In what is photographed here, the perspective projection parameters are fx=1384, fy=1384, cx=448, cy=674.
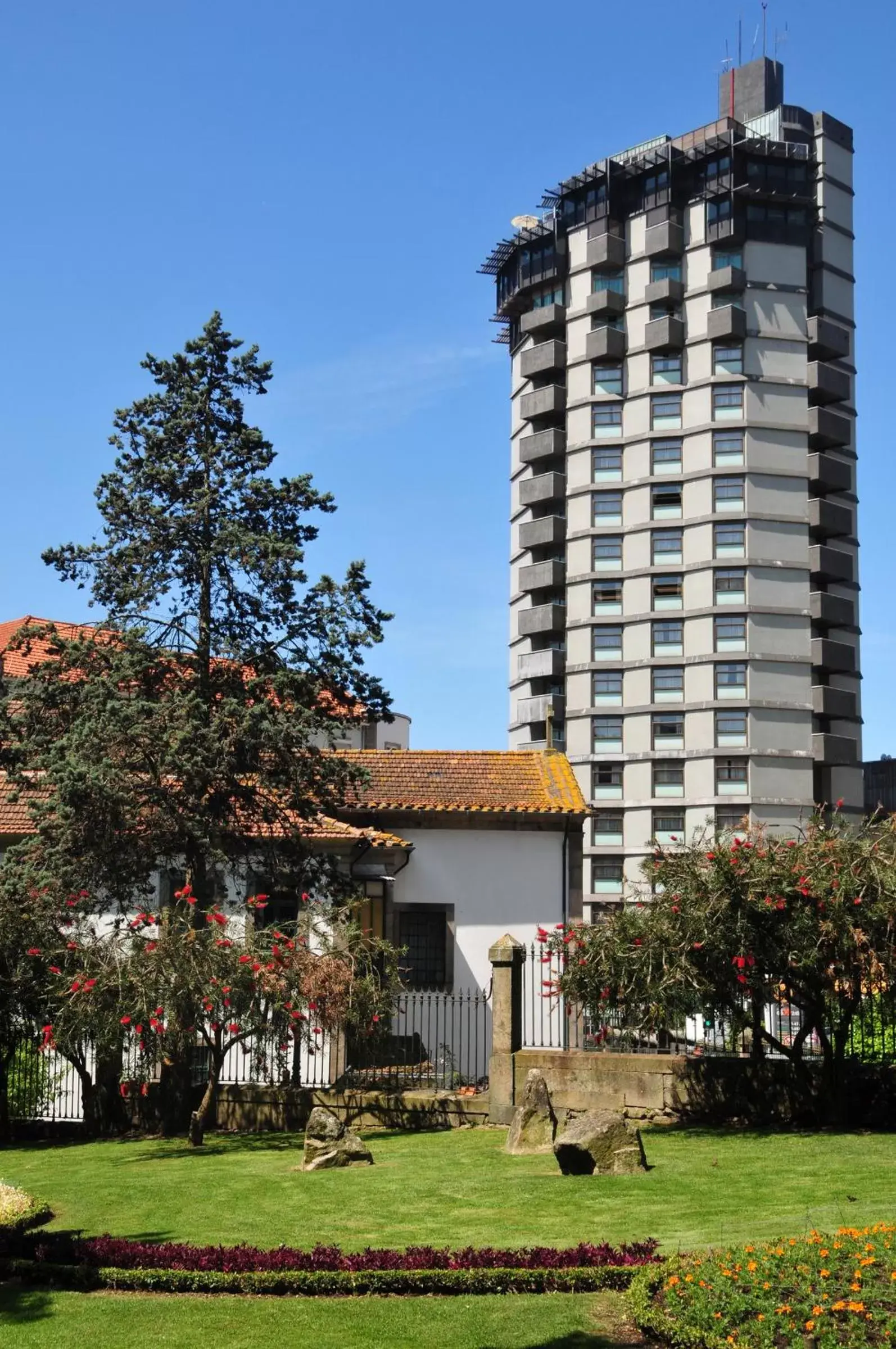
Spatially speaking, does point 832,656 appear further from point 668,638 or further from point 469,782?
point 469,782

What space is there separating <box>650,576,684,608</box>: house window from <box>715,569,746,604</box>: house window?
5.05 feet

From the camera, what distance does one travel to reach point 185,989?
18984 millimetres

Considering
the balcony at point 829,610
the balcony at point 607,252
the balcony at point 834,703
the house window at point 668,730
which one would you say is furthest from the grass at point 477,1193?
the balcony at point 607,252

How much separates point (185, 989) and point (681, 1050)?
7233 millimetres

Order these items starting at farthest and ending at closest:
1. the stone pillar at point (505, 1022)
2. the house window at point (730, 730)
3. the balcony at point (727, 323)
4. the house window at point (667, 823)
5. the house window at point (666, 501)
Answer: the house window at point (666, 501), the balcony at point (727, 323), the house window at point (667, 823), the house window at point (730, 730), the stone pillar at point (505, 1022)

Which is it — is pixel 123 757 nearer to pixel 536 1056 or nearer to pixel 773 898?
pixel 536 1056

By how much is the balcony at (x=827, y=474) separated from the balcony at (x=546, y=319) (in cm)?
1219

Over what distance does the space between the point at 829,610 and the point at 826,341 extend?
11.0 m

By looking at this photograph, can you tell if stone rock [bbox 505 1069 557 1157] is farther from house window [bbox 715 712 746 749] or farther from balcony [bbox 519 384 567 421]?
balcony [bbox 519 384 567 421]

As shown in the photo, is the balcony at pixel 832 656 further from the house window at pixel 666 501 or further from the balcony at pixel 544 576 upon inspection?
the balcony at pixel 544 576

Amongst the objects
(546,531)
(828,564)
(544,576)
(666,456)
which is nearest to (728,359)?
(666,456)

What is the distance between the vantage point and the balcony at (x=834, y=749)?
53750 millimetres

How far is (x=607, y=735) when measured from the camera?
55375 mm

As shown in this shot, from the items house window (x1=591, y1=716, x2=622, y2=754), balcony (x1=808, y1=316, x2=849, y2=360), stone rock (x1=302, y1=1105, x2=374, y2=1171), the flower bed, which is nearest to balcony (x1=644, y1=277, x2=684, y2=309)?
balcony (x1=808, y1=316, x2=849, y2=360)
